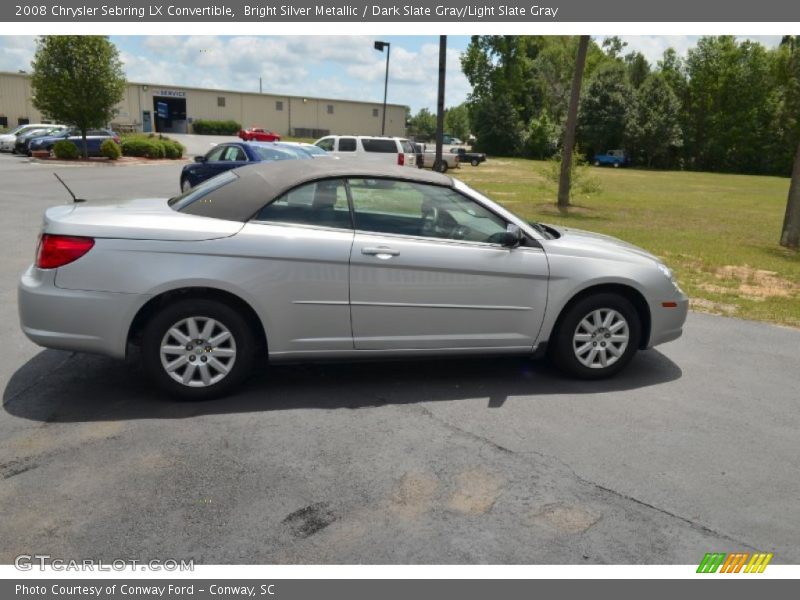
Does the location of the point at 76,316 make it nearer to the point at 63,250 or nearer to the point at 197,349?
the point at 63,250

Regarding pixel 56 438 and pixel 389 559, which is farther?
pixel 56 438

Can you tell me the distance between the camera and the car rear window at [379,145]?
3048 centimetres

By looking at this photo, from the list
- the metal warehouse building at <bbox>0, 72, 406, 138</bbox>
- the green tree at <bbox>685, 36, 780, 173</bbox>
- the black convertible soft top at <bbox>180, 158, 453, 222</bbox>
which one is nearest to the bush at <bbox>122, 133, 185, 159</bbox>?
the metal warehouse building at <bbox>0, 72, 406, 138</bbox>

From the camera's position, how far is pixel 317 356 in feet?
15.7

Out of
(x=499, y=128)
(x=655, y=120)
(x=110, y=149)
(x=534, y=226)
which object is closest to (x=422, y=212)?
(x=534, y=226)

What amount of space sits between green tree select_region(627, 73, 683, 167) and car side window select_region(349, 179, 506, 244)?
196ft

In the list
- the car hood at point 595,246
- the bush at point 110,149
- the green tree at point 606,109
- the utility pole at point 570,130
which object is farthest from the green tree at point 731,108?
the car hood at point 595,246

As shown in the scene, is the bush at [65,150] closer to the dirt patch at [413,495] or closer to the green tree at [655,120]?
the dirt patch at [413,495]

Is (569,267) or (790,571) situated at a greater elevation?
(569,267)

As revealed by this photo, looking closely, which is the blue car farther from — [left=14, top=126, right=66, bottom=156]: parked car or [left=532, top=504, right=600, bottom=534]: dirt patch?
[left=14, top=126, right=66, bottom=156]: parked car

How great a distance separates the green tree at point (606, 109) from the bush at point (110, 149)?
135 ft
